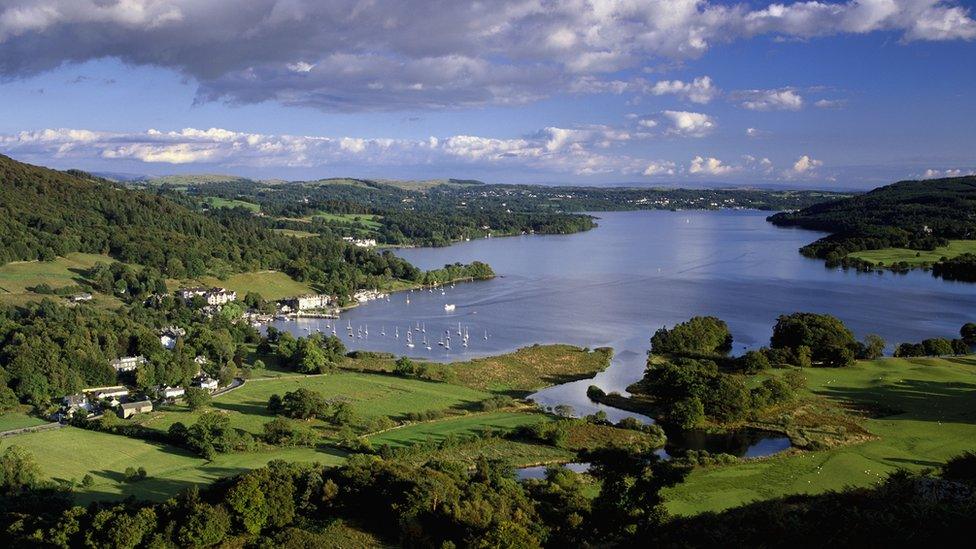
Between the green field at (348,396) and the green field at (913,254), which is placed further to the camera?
the green field at (913,254)

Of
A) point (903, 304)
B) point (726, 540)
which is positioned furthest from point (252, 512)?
point (903, 304)

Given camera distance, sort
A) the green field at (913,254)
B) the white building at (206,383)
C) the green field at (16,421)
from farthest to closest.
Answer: the green field at (913,254) → the white building at (206,383) → the green field at (16,421)

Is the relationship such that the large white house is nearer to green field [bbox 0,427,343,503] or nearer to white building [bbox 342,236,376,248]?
green field [bbox 0,427,343,503]

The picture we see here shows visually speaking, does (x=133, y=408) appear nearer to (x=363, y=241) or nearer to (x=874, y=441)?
(x=874, y=441)

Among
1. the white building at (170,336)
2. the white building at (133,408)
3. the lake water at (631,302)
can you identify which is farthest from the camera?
the lake water at (631,302)

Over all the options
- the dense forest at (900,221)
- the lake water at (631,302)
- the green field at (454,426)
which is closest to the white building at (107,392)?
the green field at (454,426)

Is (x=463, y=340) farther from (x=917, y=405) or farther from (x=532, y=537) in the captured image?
(x=532, y=537)

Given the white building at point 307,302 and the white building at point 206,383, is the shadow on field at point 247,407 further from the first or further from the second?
the white building at point 307,302
